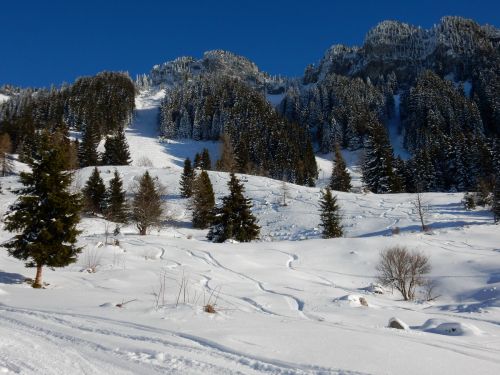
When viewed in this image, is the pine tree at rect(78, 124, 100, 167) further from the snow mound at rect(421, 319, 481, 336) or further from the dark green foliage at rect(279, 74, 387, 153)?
the snow mound at rect(421, 319, 481, 336)

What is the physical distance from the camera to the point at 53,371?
4.38 metres

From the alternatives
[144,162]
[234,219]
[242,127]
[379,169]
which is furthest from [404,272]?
[242,127]

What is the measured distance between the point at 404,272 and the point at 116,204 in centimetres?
4021

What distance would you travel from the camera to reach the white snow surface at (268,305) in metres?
4.77

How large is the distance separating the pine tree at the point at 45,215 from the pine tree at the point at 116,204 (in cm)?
3250

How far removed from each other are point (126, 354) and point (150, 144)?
116989 mm

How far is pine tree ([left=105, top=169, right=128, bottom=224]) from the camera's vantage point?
1969 inches

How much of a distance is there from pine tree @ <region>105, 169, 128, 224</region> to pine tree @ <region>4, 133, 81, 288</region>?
32.5 metres

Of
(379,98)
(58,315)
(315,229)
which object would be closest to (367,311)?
(58,315)

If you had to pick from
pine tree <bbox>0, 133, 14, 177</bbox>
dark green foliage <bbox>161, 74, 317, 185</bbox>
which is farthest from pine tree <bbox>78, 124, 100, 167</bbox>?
dark green foliage <bbox>161, 74, 317, 185</bbox>

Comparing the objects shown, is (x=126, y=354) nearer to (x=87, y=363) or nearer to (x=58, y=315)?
(x=87, y=363)

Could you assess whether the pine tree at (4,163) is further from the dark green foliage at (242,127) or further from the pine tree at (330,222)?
the pine tree at (330,222)

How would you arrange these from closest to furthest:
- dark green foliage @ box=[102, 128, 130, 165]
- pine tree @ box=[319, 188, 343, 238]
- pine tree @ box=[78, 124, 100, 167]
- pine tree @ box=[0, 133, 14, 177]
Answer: pine tree @ box=[319, 188, 343, 238]
pine tree @ box=[0, 133, 14, 177]
pine tree @ box=[78, 124, 100, 167]
dark green foliage @ box=[102, 128, 130, 165]

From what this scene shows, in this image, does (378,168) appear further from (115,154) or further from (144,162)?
(115,154)
